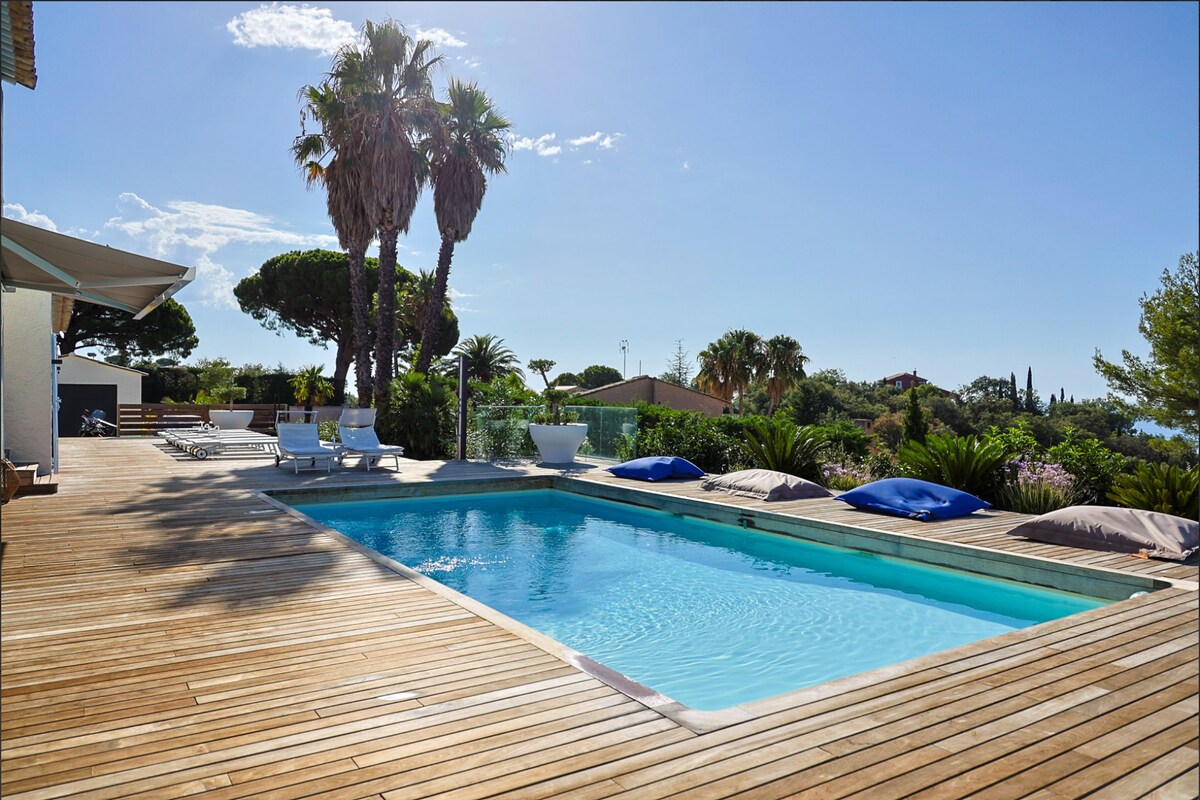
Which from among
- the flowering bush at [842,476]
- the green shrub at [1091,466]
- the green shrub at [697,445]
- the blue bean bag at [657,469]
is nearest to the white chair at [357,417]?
the green shrub at [697,445]

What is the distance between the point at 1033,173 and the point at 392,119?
16116mm

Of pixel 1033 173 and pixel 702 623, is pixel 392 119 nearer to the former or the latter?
pixel 702 623

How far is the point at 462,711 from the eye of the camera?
9.09ft

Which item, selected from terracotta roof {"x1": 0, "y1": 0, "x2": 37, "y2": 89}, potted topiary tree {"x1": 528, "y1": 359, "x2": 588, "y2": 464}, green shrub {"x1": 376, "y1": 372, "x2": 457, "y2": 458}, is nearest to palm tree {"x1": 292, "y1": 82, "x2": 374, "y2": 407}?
green shrub {"x1": 376, "y1": 372, "x2": 457, "y2": 458}

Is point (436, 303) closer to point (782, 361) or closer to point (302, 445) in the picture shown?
point (302, 445)

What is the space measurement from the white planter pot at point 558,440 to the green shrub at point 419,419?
2.20m

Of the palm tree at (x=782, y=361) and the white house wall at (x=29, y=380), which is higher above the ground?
the palm tree at (x=782, y=361)

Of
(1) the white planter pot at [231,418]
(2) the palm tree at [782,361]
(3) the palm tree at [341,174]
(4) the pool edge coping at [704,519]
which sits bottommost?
(4) the pool edge coping at [704,519]

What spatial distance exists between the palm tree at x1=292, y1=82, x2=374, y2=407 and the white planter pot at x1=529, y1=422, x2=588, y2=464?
245 inches

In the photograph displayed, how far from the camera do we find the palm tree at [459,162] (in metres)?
17.3

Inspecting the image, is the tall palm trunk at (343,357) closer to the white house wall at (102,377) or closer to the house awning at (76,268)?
the white house wall at (102,377)

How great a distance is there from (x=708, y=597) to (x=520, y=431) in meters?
7.74

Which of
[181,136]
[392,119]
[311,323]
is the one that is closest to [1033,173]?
[181,136]

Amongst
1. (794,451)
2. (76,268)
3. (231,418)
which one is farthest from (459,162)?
(76,268)
